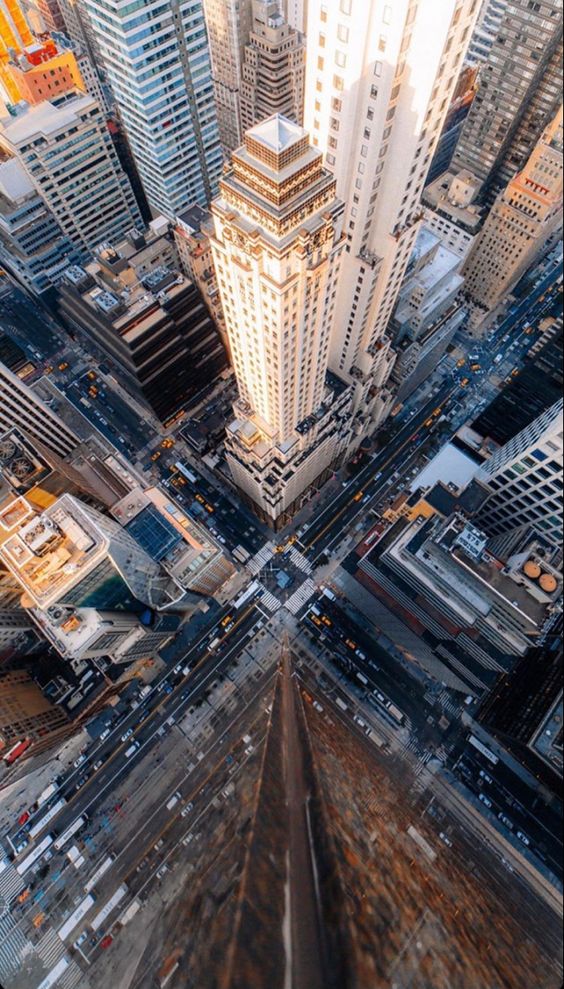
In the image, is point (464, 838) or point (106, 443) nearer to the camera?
point (464, 838)

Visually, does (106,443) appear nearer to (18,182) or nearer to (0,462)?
(0,462)

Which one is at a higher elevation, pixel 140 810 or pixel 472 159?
pixel 472 159

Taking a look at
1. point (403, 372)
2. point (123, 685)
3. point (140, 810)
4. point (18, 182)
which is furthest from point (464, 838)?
point (18, 182)

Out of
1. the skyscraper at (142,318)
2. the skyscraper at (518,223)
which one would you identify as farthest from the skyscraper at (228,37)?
the skyscraper at (518,223)

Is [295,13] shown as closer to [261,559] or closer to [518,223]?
[518,223]

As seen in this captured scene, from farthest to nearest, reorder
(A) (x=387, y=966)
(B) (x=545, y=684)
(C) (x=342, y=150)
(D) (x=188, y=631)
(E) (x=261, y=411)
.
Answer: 1. (D) (x=188, y=631)
2. (E) (x=261, y=411)
3. (B) (x=545, y=684)
4. (C) (x=342, y=150)
5. (A) (x=387, y=966)
